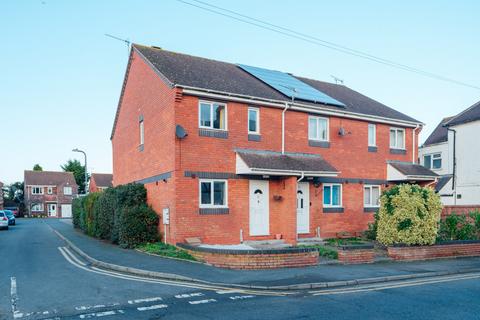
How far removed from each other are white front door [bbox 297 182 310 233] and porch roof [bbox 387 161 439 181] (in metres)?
5.71

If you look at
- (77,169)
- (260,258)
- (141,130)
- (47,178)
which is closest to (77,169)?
(77,169)

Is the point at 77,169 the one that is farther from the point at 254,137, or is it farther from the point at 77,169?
the point at 254,137

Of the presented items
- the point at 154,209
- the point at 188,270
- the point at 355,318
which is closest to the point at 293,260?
the point at 188,270

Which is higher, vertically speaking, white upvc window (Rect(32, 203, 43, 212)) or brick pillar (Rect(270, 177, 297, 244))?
brick pillar (Rect(270, 177, 297, 244))

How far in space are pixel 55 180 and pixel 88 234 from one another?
56003 millimetres

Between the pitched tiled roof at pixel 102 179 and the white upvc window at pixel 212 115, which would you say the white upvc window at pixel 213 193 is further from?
the pitched tiled roof at pixel 102 179

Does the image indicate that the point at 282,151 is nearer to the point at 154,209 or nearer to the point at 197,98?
the point at 197,98

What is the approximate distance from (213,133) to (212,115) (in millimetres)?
789

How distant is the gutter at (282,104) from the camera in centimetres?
1570

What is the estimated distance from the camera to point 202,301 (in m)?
8.17

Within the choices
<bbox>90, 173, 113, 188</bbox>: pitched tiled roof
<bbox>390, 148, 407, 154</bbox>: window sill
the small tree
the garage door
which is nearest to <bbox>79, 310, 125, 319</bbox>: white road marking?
<bbox>390, 148, 407, 154</bbox>: window sill

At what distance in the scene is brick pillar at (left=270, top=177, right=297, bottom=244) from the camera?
1672 centimetres

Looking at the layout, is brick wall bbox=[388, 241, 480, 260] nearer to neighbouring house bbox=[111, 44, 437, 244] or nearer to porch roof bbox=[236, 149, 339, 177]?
neighbouring house bbox=[111, 44, 437, 244]

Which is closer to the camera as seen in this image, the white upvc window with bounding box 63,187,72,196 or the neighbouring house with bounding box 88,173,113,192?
the neighbouring house with bounding box 88,173,113,192
